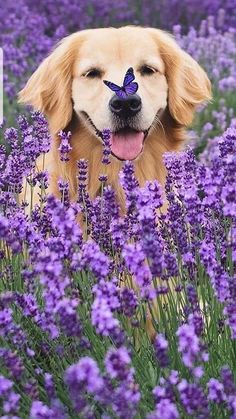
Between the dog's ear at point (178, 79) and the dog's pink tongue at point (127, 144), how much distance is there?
0.34 metres

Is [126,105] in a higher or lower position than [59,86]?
lower

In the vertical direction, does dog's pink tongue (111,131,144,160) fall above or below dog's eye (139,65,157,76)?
below

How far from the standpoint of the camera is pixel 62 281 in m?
2.00

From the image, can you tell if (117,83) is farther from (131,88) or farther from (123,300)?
(123,300)

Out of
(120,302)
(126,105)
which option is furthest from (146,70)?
(120,302)

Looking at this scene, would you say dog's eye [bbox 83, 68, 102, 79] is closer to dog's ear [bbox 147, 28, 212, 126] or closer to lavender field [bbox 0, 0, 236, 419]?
dog's ear [bbox 147, 28, 212, 126]

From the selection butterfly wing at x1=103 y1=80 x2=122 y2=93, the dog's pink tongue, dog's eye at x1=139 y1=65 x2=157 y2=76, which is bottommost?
the dog's pink tongue

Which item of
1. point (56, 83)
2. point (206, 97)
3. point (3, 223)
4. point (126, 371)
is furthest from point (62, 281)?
point (206, 97)

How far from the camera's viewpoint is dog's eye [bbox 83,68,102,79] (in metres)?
3.85

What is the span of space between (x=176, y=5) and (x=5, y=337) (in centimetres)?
921

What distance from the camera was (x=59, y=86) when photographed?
13.1 feet

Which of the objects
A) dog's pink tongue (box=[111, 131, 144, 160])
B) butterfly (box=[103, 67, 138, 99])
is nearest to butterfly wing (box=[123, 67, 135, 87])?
butterfly (box=[103, 67, 138, 99])

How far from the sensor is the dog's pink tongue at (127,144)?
3.72 m

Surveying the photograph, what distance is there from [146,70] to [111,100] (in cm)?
39
